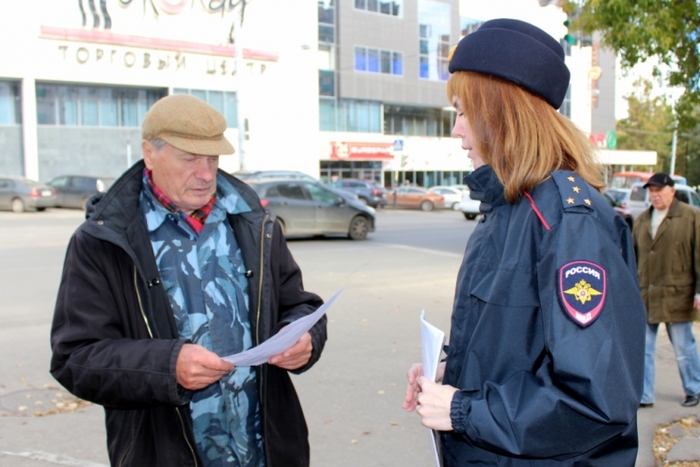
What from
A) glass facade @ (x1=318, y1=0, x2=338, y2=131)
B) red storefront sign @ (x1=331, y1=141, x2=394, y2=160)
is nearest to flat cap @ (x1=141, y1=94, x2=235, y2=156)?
red storefront sign @ (x1=331, y1=141, x2=394, y2=160)

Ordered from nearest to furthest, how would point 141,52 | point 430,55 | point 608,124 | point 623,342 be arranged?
1. point 623,342
2. point 141,52
3. point 430,55
4. point 608,124

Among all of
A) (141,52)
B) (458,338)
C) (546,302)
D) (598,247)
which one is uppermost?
(141,52)

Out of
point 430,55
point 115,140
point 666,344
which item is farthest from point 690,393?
point 430,55

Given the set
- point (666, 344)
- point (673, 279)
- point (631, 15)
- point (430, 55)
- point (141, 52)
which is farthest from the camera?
point (430, 55)

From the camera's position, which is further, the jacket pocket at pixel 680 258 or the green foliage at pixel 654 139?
the green foliage at pixel 654 139

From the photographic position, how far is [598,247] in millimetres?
1489

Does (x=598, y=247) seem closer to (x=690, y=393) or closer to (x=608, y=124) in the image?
(x=690, y=393)

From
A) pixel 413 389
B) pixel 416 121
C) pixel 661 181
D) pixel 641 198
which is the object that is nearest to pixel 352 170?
pixel 416 121

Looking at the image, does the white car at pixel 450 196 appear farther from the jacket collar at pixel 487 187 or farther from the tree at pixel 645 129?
the jacket collar at pixel 487 187

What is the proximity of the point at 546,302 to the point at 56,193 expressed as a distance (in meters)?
30.4

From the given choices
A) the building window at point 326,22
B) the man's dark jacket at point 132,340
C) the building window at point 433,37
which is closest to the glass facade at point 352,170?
the building window at point 433,37

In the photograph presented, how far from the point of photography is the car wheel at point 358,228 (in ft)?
55.7

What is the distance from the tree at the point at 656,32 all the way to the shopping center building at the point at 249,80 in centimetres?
2482

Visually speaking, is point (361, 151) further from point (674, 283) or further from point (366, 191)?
point (674, 283)
